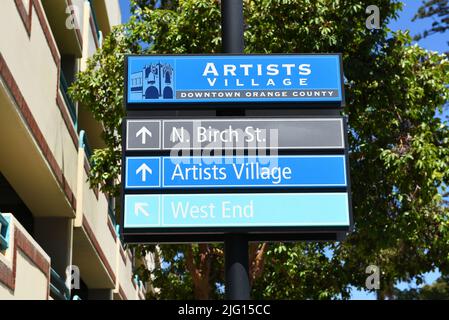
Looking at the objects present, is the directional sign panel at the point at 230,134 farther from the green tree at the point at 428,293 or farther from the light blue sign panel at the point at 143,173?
the green tree at the point at 428,293

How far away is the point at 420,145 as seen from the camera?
16.1 m

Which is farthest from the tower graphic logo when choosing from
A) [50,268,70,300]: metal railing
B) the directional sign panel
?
[50,268,70,300]: metal railing

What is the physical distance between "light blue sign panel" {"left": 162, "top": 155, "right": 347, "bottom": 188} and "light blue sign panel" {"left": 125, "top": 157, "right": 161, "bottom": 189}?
3.6 inches

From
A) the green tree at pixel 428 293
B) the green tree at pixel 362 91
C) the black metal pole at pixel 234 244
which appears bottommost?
the black metal pole at pixel 234 244

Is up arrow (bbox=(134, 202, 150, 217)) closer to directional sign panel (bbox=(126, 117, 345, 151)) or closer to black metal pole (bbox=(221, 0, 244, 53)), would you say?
directional sign panel (bbox=(126, 117, 345, 151))

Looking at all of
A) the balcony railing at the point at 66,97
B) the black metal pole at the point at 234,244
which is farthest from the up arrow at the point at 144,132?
the balcony railing at the point at 66,97

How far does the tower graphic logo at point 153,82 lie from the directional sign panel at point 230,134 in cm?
36

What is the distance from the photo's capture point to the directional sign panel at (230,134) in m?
8.57

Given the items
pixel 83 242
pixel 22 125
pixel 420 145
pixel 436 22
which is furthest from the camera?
pixel 436 22

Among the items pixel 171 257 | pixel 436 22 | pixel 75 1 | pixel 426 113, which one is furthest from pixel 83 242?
pixel 436 22

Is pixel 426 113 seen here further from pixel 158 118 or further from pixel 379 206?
pixel 158 118

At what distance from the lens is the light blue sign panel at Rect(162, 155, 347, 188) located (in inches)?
329

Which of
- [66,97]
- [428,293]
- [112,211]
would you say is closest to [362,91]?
[66,97]

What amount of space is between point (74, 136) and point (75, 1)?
3.79m
